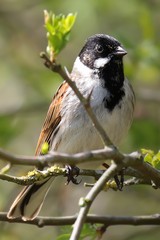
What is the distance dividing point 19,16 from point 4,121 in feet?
5.15

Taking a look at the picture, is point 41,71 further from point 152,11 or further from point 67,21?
point 67,21

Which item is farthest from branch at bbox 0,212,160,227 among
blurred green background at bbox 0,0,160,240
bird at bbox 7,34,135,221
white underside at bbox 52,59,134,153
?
blurred green background at bbox 0,0,160,240

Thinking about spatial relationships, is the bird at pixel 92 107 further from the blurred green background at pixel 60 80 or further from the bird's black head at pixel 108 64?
the blurred green background at pixel 60 80

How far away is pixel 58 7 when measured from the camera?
220 inches

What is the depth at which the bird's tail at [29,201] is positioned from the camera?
3613 millimetres

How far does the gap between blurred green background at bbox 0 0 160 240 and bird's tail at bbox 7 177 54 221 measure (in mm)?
470

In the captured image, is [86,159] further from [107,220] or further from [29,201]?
[29,201]

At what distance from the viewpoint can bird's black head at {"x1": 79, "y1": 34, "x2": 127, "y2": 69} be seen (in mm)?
3895

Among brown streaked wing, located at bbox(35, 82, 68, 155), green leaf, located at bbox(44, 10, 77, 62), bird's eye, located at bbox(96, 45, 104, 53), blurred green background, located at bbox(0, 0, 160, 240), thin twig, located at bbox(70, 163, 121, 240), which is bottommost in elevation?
blurred green background, located at bbox(0, 0, 160, 240)

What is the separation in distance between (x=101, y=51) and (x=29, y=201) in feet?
3.35

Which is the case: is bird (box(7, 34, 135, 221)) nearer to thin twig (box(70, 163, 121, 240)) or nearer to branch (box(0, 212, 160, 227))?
branch (box(0, 212, 160, 227))

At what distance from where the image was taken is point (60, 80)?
17.7 ft

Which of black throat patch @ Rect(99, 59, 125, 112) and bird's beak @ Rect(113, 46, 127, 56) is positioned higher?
bird's beak @ Rect(113, 46, 127, 56)

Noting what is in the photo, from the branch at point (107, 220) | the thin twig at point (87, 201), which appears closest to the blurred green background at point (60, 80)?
the branch at point (107, 220)
